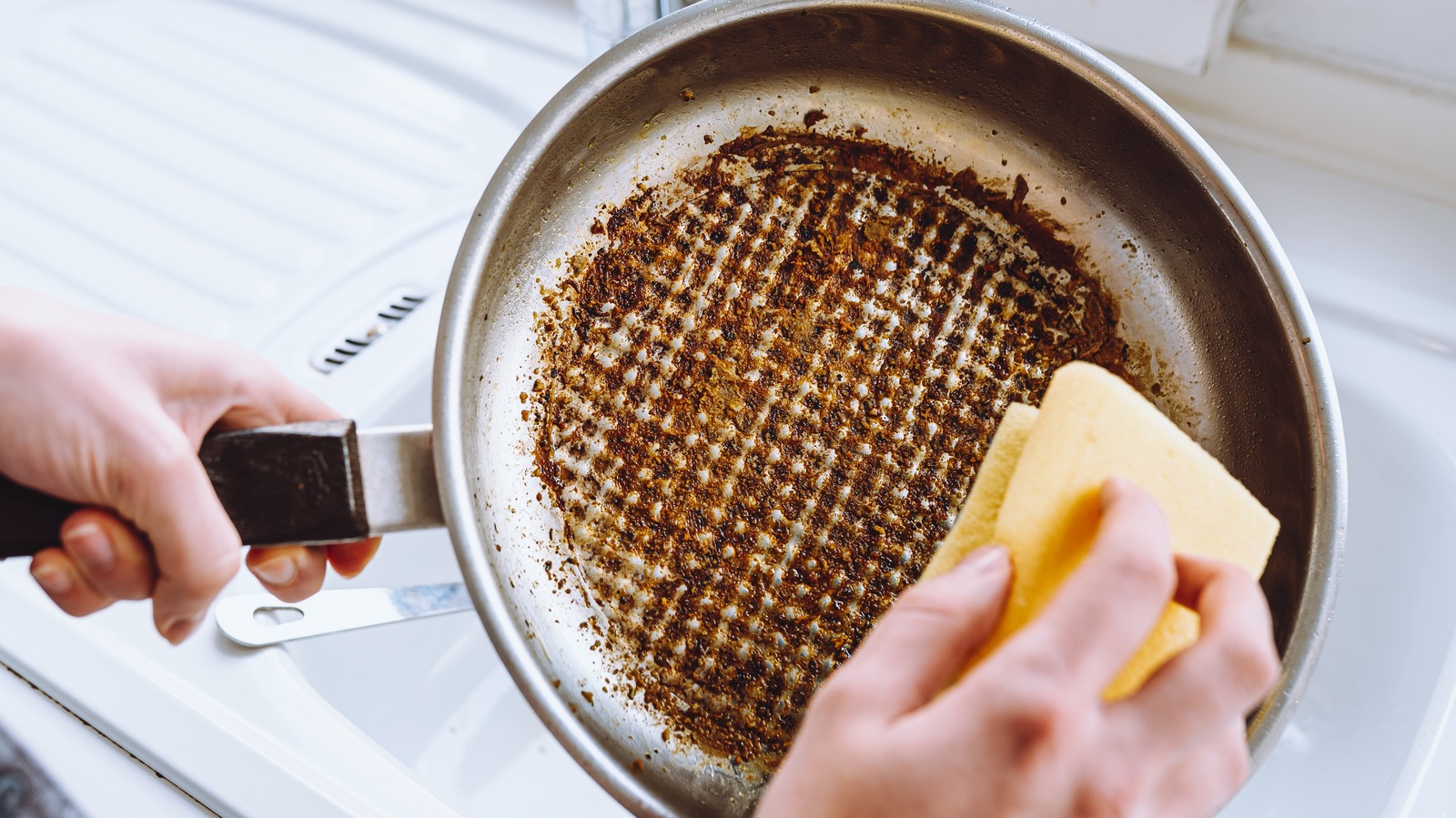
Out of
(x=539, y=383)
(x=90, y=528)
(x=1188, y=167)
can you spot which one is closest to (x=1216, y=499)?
(x=1188, y=167)

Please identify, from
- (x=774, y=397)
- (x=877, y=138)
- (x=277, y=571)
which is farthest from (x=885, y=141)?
(x=277, y=571)

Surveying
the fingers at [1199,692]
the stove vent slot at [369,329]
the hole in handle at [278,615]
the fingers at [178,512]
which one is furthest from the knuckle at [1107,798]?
the stove vent slot at [369,329]

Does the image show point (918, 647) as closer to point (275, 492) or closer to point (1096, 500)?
point (1096, 500)

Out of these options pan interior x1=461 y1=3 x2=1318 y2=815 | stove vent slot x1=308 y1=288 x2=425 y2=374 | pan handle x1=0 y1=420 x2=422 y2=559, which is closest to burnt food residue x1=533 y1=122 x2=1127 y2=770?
pan interior x1=461 y1=3 x2=1318 y2=815

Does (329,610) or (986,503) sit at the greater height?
(986,503)

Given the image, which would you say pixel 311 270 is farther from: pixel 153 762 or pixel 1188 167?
pixel 1188 167

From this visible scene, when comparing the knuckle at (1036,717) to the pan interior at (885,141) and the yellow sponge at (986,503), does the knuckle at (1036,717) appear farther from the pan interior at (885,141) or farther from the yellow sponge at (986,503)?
the pan interior at (885,141)
